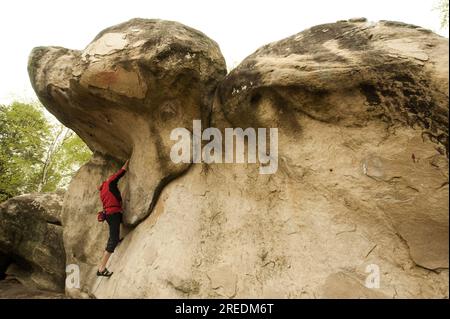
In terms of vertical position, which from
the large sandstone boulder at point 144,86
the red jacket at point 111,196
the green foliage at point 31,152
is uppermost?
the large sandstone boulder at point 144,86

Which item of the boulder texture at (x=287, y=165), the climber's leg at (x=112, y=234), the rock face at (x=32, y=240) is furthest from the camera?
the rock face at (x=32, y=240)

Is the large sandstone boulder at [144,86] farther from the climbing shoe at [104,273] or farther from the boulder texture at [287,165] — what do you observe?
the climbing shoe at [104,273]

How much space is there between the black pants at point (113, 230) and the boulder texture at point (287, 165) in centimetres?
19

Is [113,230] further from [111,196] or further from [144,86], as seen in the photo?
[144,86]

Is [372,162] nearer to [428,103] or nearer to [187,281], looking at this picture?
[428,103]

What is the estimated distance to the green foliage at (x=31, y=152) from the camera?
57.9 ft

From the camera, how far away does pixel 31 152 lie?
63.1 ft

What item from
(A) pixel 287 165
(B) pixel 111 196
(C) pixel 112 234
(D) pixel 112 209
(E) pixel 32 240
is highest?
(A) pixel 287 165

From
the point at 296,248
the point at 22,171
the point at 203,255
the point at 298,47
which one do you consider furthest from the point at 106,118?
the point at 22,171

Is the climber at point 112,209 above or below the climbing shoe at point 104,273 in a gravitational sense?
above

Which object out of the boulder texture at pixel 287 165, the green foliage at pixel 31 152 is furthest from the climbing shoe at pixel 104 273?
the green foliage at pixel 31 152

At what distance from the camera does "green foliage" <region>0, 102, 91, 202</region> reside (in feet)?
57.9

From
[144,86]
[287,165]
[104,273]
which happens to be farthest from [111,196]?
[287,165]

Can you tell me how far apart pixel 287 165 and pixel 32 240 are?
8065mm
